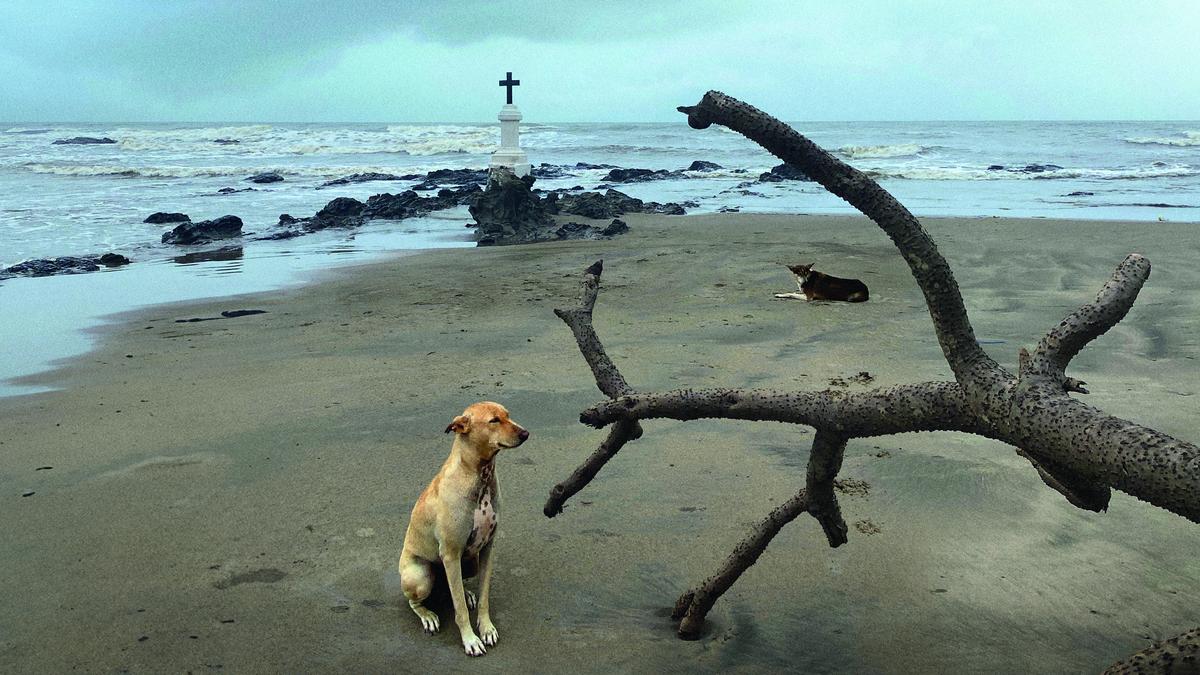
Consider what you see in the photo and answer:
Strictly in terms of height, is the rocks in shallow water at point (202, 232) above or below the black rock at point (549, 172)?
below

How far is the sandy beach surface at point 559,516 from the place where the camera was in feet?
12.2

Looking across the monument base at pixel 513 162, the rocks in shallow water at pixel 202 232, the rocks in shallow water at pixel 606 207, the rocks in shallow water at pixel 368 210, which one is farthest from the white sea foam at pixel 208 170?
the monument base at pixel 513 162

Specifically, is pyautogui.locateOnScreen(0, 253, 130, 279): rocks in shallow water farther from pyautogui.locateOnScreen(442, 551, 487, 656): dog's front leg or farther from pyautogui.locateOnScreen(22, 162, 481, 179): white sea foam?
pyautogui.locateOnScreen(22, 162, 481, 179): white sea foam

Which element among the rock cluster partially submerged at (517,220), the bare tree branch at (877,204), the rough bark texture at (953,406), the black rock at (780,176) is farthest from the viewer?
the black rock at (780,176)

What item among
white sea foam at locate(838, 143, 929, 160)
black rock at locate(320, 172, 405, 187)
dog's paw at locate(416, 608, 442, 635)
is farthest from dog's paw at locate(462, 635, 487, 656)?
white sea foam at locate(838, 143, 929, 160)

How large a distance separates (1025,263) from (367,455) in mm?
9982

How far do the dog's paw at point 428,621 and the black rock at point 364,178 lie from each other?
107ft

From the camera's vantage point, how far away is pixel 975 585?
4.11 metres

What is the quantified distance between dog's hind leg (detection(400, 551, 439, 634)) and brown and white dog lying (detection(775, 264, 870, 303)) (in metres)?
7.02

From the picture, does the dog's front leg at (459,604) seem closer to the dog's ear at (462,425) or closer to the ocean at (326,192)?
the dog's ear at (462,425)

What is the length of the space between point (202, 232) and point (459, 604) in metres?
16.6

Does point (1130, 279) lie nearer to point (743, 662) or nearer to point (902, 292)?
point (743, 662)

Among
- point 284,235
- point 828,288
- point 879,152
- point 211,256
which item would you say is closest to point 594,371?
point 828,288

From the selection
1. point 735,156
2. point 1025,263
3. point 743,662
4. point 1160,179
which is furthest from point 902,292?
point 735,156
